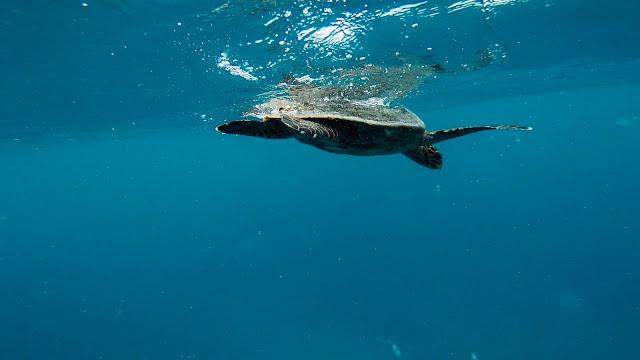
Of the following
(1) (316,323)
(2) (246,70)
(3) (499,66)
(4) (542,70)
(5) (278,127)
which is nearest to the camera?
(5) (278,127)

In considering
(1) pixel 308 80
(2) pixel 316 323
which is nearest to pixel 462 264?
(2) pixel 316 323

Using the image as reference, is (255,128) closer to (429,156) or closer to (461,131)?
(461,131)

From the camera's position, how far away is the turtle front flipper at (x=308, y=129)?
348 cm

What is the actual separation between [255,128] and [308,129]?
0.52 m

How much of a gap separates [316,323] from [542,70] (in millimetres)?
24440

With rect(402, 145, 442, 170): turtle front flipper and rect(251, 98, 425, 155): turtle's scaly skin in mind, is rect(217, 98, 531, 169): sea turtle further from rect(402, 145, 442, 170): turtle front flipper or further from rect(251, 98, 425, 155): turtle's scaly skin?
rect(402, 145, 442, 170): turtle front flipper

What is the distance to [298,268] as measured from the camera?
169 ft

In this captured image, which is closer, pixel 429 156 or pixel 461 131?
pixel 461 131

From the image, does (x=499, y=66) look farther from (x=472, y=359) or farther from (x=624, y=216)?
(x=624, y=216)

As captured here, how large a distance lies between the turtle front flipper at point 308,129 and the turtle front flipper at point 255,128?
130 millimetres

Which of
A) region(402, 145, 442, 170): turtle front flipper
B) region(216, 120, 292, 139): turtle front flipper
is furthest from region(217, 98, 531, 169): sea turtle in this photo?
region(402, 145, 442, 170): turtle front flipper

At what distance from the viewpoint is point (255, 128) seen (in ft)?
11.9

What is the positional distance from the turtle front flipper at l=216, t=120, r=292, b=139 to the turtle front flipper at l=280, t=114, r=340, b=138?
0.13 metres

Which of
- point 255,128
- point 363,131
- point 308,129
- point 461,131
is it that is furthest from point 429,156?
point 255,128
